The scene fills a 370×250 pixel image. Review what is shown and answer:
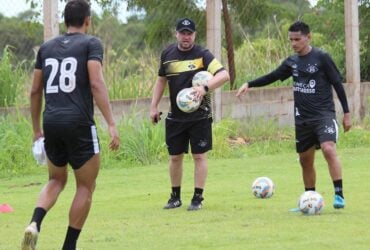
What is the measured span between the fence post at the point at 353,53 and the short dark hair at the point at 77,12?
1272cm

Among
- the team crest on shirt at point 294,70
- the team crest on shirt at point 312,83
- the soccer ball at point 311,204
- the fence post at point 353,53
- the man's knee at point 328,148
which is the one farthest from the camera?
the fence post at point 353,53

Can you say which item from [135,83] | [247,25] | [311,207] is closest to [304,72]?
[311,207]

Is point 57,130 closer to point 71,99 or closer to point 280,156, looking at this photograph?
point 71,99

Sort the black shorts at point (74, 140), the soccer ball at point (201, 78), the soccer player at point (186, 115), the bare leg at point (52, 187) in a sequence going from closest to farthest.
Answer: the black shorts at point (74, 140), the bare leg at point (52, 187), the soccer ball at point (201, 78), the soccer player at point (186, 115)

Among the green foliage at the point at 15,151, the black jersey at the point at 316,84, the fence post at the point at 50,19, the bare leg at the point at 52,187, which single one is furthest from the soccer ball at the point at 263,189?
the fence post at the point at 50,19

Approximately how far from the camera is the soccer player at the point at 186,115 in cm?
1041

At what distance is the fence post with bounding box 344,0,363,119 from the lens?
19.8 meters

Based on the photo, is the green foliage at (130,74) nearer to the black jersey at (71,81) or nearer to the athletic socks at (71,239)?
the black jersey at (71,81)

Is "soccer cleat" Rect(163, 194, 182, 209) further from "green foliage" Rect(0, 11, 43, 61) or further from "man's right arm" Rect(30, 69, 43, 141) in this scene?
"green foliage" Rect(0, 11, 43, 61)

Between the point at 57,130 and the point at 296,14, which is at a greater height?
the point at 296,14

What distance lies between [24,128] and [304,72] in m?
6.42

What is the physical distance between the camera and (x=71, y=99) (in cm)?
761

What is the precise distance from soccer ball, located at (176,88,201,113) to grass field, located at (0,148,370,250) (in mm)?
1060

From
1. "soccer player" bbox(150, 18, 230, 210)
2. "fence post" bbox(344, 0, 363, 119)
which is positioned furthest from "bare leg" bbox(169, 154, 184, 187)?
"fence post" bbox(344, 0, 363, 119)
